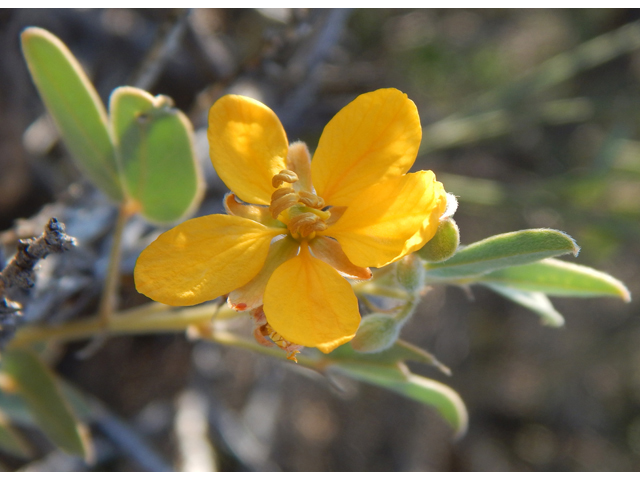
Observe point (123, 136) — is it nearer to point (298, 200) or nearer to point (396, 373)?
point (298, 200)

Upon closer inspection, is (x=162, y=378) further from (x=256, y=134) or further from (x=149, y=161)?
(x=256, y=134)

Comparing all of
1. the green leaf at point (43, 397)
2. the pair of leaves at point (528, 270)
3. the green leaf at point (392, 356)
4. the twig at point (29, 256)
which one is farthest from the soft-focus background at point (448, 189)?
the pair of leaves at point (528, 270)

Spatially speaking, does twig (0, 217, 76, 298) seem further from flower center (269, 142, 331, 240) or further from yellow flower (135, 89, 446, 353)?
flower center (269, 142, 331, 240)

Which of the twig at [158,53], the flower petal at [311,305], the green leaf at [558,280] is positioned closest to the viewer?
the flower petal at [311,305]

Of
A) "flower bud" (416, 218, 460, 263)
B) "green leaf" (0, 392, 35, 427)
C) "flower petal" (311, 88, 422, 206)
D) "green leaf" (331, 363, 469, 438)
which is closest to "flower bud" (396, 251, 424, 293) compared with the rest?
"flower bud" (416, 218, 460, 263)

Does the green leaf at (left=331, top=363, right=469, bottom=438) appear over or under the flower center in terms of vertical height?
under

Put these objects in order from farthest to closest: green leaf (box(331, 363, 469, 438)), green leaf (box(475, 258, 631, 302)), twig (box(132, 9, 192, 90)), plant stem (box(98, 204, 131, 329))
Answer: twig (box(132, 9, 192, 90))
plant stem (box(98, 204, 131, 329))
green leaf (box(331, 363, 469, 438))
green leaf (box(475, 258, 631, 302))

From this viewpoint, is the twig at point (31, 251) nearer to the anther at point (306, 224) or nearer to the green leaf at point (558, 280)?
the anther at point (306, 224)

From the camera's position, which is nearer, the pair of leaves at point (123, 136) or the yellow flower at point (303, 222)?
the yellow flower at point (303, 222)
